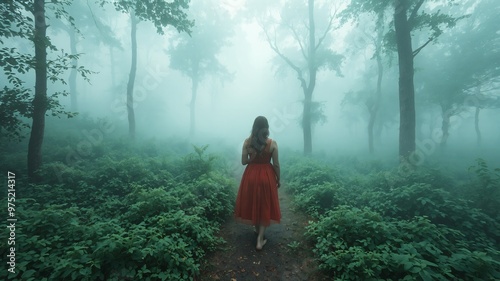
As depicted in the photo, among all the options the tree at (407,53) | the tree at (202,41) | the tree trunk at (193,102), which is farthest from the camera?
the tree trunk at (193,102)

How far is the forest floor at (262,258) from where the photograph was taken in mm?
4219

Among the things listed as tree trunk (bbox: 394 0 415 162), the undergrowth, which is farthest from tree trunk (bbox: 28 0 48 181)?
tree trunk (bbox: 394 0 415 162)

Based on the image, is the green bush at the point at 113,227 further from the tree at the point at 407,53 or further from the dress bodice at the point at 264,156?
the tree at the point at 407,53

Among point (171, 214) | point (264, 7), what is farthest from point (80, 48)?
point (171, 214)

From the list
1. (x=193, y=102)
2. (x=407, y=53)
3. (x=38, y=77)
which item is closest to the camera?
(x=38, y=77)

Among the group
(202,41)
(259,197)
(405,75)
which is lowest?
(259,197)

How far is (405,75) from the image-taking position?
33.1ft

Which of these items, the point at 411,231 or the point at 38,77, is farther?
the point at 38,77

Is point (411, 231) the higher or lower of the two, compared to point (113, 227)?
lower

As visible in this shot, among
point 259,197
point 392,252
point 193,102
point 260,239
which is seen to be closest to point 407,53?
point 392,252

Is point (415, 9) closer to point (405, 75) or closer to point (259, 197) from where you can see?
point (405, 75)

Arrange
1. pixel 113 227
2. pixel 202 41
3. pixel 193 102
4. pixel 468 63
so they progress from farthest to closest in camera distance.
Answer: pixel 193 102
pixel 202 41
pixel 468 63
pixel 113 227

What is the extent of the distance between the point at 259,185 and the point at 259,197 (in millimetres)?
274

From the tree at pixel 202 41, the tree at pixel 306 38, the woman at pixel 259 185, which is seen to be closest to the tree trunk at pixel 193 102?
the tree at pixel 202 41
